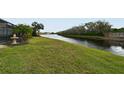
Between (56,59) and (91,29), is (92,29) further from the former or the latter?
(56,59)

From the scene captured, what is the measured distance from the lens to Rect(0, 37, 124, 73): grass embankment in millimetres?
4691

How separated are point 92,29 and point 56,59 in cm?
139

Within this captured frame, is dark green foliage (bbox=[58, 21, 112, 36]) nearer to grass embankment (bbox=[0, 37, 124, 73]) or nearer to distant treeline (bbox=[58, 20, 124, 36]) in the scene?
distant treeline (bbox=[58, 20, 124, 36])

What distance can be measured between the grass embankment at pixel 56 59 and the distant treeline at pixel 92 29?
18.6 inches

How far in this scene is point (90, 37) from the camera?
5.87m

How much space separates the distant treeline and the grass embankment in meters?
0.47

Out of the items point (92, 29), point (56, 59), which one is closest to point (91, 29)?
point (92, 29)

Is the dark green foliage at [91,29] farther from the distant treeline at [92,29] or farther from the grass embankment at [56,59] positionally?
the grass embankment at [56,59]

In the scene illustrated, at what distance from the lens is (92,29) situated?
5.93 meters

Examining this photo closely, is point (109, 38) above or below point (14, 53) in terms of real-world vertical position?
above

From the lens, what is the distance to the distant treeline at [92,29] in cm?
532
